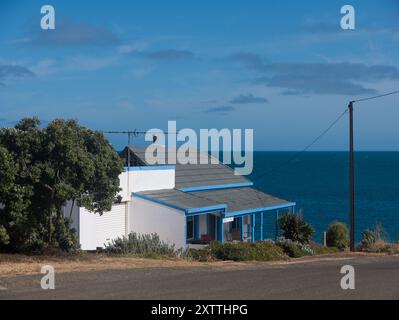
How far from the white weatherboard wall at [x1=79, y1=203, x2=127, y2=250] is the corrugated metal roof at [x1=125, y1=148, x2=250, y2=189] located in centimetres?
410

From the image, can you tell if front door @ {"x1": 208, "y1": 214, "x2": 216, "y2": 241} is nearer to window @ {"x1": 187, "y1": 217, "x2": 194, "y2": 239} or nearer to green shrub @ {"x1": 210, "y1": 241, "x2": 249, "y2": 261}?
window @ {"x1": 187, "y1": 217, "x2": 194, "y2": 239}

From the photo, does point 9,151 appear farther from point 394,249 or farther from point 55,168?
point 394,249

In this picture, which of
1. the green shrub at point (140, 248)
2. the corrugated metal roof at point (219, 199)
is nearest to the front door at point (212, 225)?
the corrugated metal roof at point (219, 199)

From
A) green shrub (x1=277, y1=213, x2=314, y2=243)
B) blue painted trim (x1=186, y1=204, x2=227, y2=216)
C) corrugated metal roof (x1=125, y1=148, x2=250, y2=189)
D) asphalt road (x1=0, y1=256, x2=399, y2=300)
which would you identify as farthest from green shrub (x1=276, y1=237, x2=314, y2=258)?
asphalt road (x1=0, y1=256, x2=399, y2=300)

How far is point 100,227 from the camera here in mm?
25078

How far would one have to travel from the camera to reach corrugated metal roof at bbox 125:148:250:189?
3052 cm

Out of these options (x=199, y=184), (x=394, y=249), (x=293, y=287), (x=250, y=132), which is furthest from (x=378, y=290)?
(x=199, y=184)

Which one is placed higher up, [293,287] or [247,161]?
[247,161]

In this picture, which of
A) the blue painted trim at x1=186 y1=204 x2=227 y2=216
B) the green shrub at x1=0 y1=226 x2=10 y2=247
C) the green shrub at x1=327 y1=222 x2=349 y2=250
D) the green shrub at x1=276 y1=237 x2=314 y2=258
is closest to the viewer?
the green shrub at x1=0 y1=226 x2=10 y2=247

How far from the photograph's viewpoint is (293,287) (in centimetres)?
1213

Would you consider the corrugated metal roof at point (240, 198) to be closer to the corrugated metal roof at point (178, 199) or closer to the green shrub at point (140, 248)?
the corrugated metal roof at point (178, 199)

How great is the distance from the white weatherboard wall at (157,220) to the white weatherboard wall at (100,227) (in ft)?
1.52

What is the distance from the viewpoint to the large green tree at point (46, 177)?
16.4 m

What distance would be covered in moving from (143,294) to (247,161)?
20908 mm
